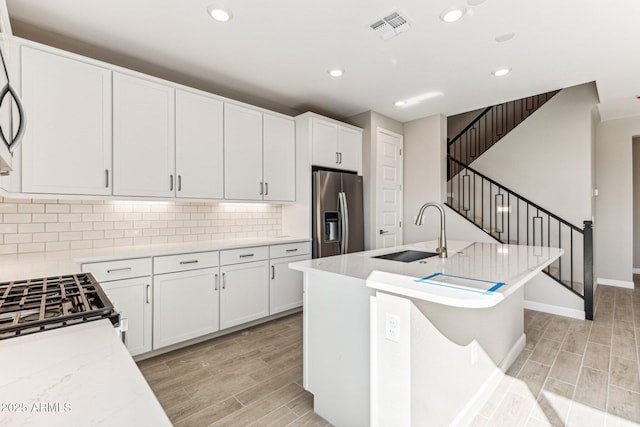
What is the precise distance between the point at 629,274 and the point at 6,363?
7003mm

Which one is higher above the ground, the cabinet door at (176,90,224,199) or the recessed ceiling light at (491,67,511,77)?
the recessed ceiling light at (491,67,511,77)

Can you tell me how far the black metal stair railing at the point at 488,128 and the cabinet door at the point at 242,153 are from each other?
345cm

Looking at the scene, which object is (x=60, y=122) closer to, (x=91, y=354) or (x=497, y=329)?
(x=91, y=354)

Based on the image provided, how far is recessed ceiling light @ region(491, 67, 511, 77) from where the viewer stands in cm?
312

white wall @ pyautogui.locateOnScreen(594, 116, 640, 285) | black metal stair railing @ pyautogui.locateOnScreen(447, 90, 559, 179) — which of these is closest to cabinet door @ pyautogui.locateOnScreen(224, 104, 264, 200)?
black metal stair railing @ pyautogui.locateOnScreen(447, 90, 559, 179)

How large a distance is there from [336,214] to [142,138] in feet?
7.45

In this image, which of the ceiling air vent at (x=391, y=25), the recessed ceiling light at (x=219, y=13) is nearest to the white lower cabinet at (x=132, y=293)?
the recessed ceiling light at (x=219, y=13)

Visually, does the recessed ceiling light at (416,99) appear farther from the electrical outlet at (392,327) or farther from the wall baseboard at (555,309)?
the electrical outlet at (392,327)

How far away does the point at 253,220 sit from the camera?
13.1 ft

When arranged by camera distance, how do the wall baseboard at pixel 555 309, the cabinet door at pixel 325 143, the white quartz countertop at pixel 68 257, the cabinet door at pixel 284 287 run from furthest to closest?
the cabinet door at pixel 325 143 → the wall baseboard at pixel 555 309 → the cabinet door at pixel 284 287 → the white quartz countertop at pixel 68 257

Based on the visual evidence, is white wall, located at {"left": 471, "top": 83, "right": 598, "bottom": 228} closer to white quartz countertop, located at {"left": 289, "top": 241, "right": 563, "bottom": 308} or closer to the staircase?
the staircase

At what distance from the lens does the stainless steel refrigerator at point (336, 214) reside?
384cm

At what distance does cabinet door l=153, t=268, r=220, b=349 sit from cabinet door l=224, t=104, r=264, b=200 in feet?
3.10

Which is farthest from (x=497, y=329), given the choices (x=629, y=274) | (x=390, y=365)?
(x=629, y=274)
